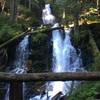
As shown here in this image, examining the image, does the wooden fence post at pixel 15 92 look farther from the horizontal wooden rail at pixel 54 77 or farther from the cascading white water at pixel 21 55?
the cascading white water at pixel 21 55

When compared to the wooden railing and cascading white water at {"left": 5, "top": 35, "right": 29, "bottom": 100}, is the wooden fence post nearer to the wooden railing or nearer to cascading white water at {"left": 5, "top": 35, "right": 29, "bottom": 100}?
the wooden railing

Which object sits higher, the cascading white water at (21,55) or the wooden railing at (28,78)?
the cascading white water at (21,55)


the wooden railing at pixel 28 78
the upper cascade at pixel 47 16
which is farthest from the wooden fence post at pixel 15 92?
the upper cascade at pixel 47 16

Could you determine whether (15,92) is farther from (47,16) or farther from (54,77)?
(47,16)

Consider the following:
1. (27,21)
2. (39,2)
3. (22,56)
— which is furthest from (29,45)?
(39,2)

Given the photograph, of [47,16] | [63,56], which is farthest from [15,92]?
[47,16]

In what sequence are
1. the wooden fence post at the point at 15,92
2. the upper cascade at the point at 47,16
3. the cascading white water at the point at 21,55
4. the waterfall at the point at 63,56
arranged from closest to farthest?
the wooden fence post at the point at 15,92 → the waterfall at the point at 63,56 → the cascading white water at the point at 21,55 → the upper cascade at the point at 47,16

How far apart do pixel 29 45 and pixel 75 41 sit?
131 inches

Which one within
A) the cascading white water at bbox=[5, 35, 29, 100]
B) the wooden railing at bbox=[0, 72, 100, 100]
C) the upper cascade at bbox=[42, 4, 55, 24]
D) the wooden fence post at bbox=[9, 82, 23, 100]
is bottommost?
the wooden fence post at bbox=[9, 82, 23, 100]

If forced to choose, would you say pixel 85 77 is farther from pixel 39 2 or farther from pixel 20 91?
pixel 39 2

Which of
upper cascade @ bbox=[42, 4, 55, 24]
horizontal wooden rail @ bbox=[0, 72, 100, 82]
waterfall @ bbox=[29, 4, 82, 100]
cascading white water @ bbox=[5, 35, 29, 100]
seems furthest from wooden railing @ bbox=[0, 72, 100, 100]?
upper cascade @ bbox=[42, 4, 55, 24]

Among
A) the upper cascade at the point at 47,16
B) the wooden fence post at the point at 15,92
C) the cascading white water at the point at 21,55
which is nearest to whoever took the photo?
the wooden fence post at the point at 15,92

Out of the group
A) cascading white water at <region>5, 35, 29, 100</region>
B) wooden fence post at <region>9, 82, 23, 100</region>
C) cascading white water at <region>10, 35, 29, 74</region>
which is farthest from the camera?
cascading white water at <region>10, 35, 29, 74</region>

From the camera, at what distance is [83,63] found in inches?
762
